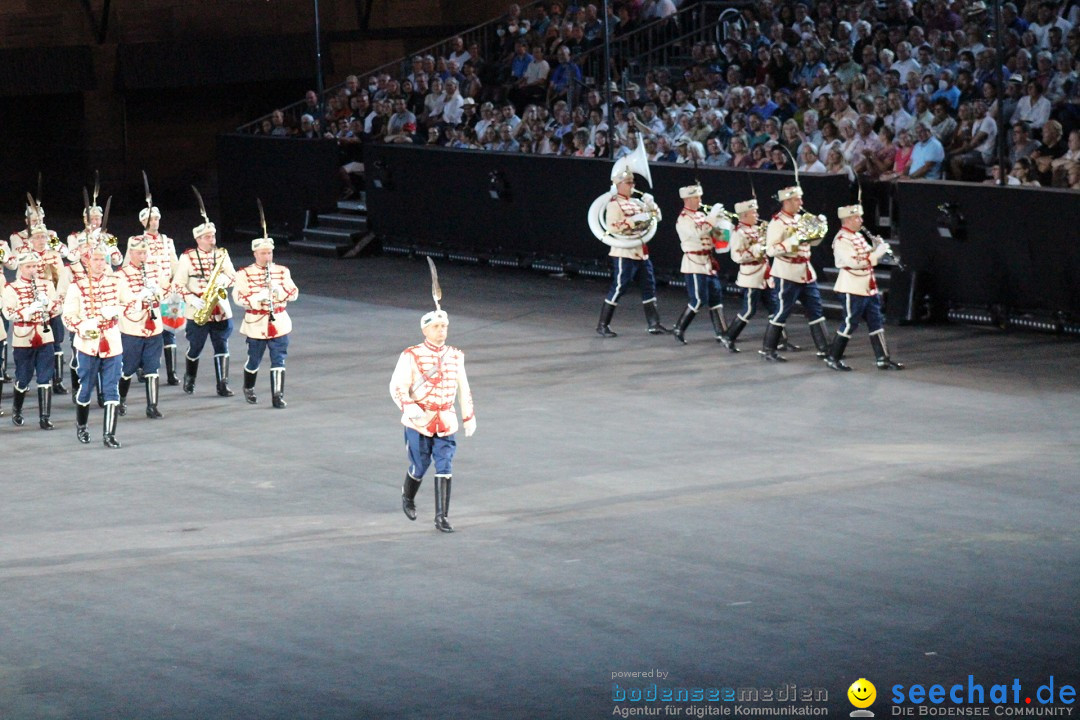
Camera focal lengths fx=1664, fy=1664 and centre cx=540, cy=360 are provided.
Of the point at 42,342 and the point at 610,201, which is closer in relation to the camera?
the point at 42,342

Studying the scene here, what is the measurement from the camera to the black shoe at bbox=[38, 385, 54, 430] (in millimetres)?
16438

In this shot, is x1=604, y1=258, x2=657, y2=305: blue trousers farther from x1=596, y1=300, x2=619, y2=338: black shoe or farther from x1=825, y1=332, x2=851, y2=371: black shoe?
x1=825, y1=332, x2=851, y2=371: black shoe

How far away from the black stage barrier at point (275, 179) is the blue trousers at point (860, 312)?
13.8 metres

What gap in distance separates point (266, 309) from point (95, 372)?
6.33ft

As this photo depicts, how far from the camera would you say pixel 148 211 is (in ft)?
61.9

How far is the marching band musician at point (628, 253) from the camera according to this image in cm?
2034

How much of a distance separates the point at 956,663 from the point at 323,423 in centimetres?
831

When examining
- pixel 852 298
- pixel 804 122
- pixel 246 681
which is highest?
pixel 804 122

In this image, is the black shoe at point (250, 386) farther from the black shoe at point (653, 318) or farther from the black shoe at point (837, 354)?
the black shoe at point (837, 354)

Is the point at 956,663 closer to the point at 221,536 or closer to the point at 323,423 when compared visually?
the point at 221,536

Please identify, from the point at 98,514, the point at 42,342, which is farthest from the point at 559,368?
the point at 98,514

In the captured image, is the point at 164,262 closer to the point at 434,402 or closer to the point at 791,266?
the point at 791,266

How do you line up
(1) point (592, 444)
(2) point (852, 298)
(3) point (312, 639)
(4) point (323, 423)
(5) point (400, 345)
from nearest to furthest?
(3) point (312, 639) → (1) point (592, 444) → (4) point (323, 423) → (2) point (852, 298) → (5) point (400, 345)

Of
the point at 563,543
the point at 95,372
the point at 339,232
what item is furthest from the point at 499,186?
the point at 563,543
